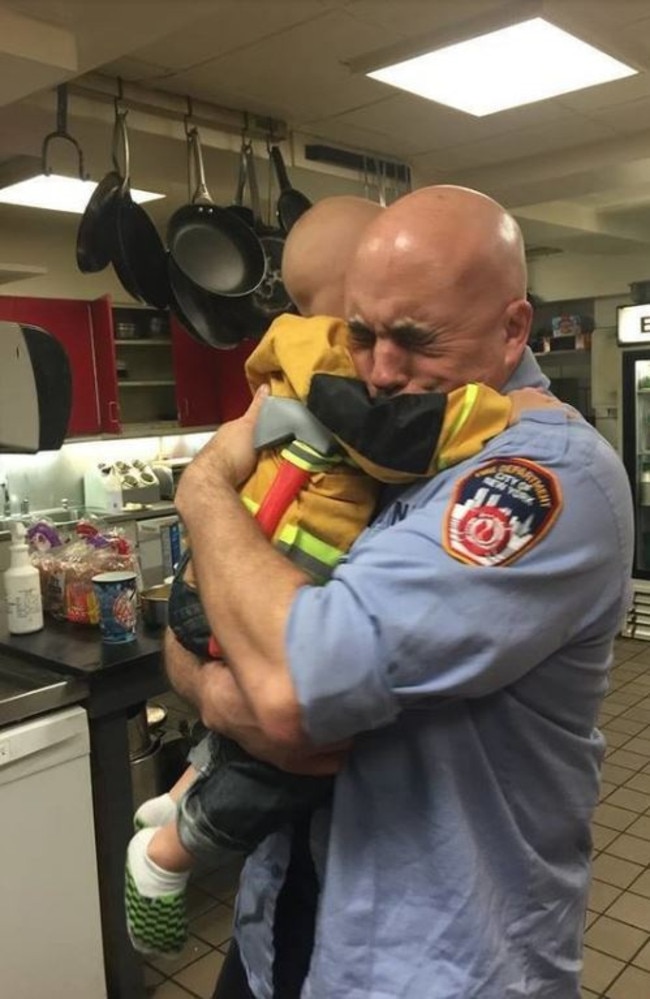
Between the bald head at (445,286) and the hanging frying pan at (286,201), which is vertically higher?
the hanging frying pan at (286,201)

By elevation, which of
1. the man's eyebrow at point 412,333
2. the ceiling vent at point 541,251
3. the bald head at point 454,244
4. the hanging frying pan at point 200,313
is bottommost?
the man's eyebrow at point 412,333

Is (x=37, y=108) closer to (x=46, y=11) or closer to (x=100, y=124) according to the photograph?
(x=100, y=124)

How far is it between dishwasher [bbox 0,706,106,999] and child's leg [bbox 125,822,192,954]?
2.52 ft

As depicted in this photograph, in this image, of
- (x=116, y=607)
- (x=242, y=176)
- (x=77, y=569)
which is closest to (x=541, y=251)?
(x=242, y=176)

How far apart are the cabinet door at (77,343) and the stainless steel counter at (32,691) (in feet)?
11.4

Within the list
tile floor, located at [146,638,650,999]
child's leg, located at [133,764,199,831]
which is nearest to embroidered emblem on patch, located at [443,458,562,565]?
child's leg, located at [133,764,199,831]

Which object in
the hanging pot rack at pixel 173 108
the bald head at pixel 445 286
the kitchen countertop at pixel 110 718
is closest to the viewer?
the bald head at pixel 445 286

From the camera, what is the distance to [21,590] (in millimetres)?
2256

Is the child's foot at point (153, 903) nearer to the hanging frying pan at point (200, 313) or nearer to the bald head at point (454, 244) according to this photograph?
the bald head at point (454, 244)

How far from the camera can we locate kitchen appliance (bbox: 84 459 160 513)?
5531 millimetres

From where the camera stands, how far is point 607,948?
244cm

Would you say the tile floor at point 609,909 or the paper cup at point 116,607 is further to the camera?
the tile floor at point 609,909

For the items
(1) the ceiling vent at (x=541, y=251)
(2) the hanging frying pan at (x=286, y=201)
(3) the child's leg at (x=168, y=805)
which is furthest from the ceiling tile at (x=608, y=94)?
(1) the ceiling vent at (x=541, y=251)

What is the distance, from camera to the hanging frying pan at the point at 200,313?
2.76 metres
